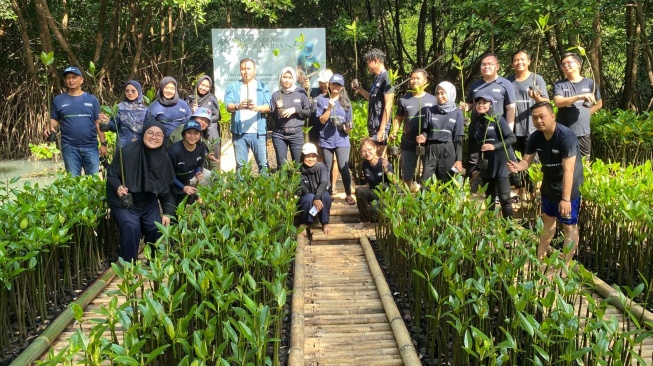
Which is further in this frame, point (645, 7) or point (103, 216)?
point (645, 7)

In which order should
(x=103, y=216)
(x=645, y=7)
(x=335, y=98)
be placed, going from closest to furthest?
(x=103, y=216)
(x=335, y=98)
(x=645, y=7)

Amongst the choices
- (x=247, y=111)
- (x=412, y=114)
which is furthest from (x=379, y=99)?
(x=247, y=111)

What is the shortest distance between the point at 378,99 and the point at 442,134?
33.7 inches

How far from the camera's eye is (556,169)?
4.32 metres

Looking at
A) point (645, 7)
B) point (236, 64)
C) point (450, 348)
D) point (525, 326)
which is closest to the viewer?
point (525, 326)

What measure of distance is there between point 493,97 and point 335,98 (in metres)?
1.63

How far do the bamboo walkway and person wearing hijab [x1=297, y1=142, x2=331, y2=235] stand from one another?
22cm

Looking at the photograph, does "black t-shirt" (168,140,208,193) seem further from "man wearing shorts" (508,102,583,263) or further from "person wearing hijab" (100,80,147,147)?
"man wearing shorts" (508,102,583,263)

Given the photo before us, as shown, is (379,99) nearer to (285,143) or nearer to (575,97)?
(285,143)

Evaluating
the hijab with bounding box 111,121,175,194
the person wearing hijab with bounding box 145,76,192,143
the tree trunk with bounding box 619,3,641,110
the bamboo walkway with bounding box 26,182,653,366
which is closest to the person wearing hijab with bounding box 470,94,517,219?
the bamboo walkway with bounding box 26,182,653,366

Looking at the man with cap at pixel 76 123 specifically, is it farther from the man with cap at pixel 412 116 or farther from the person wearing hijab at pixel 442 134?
Answer: the person wearing hijab at pixel 442 134

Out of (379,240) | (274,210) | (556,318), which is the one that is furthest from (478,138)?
(556,318)

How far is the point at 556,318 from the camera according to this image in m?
2.65

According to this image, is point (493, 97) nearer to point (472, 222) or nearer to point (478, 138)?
point (478, 138)
